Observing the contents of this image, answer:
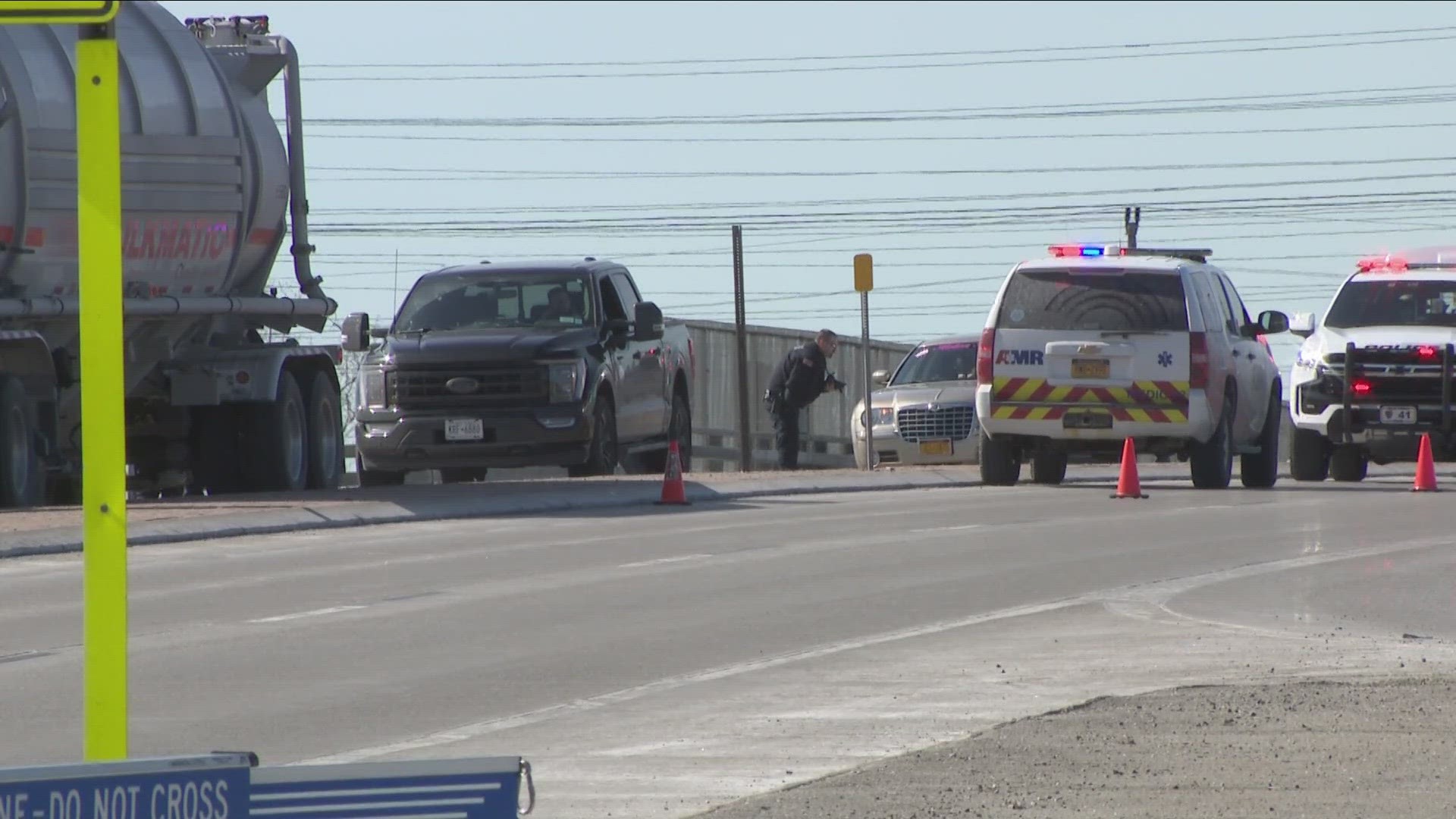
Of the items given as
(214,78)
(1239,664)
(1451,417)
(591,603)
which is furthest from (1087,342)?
(1239,664)

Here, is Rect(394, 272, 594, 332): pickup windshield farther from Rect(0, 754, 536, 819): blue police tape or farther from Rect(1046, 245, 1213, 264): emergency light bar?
Rect(0, 754, 536, 819): blue police tape

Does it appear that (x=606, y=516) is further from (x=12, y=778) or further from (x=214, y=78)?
(x=12, y=778)

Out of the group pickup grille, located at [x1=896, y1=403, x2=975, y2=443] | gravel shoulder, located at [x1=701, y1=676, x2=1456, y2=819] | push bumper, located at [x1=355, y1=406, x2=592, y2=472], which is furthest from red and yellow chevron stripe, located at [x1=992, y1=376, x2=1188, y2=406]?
gravel shoulder, located at [x1=701, y1=676, x2=1456, y2=819]

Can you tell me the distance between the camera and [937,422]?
94.6 feet

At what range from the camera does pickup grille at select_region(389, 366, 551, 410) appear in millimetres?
23812

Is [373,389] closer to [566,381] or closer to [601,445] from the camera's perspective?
[566,381]

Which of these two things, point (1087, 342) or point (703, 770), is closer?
point (703, 770)

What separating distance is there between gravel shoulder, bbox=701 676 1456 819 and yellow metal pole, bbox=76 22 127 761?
9.70 feet

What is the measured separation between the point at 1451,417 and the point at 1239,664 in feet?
47.8

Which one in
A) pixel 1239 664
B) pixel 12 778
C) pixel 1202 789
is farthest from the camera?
pixel 1239 664

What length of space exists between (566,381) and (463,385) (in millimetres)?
1008

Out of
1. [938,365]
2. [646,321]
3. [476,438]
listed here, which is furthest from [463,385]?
[938,365]

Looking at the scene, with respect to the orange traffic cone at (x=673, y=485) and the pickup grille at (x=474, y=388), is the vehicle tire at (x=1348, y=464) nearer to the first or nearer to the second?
the orange traffic cone at (x=673, y=485)

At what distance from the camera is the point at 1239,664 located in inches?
415
